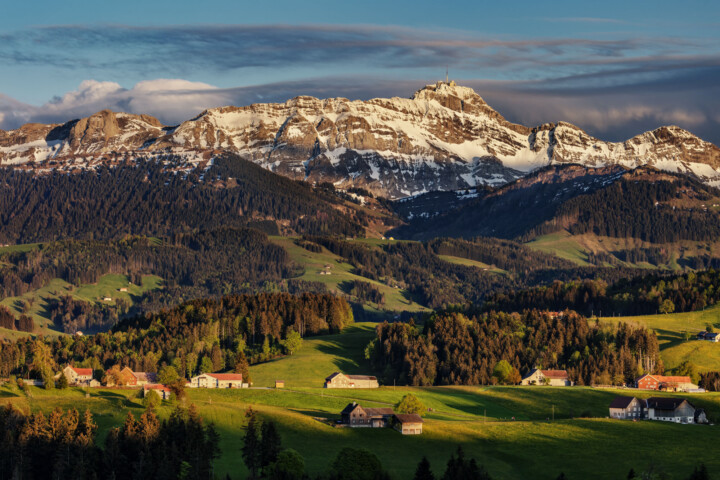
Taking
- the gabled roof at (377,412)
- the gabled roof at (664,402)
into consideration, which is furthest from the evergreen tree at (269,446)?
the gabled roof at (664,402)

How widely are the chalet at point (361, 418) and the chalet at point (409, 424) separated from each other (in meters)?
3.42

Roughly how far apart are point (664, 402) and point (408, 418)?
44.0m

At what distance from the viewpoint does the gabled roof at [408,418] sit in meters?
162

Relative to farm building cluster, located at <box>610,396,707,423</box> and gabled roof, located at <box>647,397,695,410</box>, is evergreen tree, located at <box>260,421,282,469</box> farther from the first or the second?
gabled roof, located at <box>647,397,695,410</box>

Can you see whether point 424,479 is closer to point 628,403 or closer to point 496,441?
point 496,441

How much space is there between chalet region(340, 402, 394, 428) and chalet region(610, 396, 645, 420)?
37.8 metres

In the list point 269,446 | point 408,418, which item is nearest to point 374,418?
point 408,418

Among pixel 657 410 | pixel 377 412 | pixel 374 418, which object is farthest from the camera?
pixel 657 410

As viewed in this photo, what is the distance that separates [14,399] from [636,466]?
87.7 metres

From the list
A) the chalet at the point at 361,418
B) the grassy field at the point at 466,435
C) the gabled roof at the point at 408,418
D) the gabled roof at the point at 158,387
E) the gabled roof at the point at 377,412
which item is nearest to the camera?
the grassy field at the point at 466,435

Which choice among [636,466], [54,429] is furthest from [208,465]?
[636,466]

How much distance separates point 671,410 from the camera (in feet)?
591

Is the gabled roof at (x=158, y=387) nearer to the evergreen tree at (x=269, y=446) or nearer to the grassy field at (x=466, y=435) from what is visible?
the grassy field at (x=466, y=435)

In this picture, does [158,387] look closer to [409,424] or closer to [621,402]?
[409,424]
